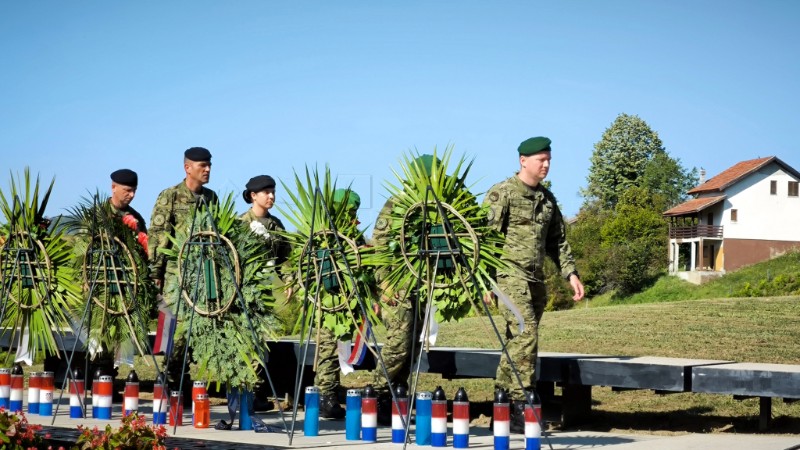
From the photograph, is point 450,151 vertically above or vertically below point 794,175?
below

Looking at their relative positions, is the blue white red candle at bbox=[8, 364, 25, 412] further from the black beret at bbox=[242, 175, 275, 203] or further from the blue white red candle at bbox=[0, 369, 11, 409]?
the black beret at bbox=[242, 175, 275, 203]

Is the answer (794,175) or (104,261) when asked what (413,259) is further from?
(794,175)

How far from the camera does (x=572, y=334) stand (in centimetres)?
Answer: 2025

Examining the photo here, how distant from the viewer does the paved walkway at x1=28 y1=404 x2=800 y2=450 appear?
910cm

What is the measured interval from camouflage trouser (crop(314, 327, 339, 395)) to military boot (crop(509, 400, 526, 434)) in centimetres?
226

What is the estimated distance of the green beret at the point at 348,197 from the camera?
10.2 m

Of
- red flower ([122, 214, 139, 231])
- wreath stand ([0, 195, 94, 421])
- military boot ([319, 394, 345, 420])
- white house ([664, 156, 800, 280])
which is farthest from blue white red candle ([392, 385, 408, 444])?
white house ([664, 156, 800, 280])

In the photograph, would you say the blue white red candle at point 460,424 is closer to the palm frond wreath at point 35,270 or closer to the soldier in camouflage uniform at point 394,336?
the soldier in camouflage uniform at point 394,336

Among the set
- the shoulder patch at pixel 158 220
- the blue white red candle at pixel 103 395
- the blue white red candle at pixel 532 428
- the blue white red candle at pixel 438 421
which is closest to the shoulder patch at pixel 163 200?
the shoulder patch at pixel 158 220

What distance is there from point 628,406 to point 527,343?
3166 mm

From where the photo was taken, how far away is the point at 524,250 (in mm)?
10742

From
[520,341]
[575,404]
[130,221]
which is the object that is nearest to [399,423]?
[520,341]

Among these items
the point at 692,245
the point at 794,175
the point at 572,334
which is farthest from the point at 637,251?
the point at 572,334

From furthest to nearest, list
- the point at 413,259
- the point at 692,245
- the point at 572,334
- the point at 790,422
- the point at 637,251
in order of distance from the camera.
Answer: the point at 692,245 → the point at 637,251 → the point at 572,334 → the point at 790,422 → the point at 413,259
